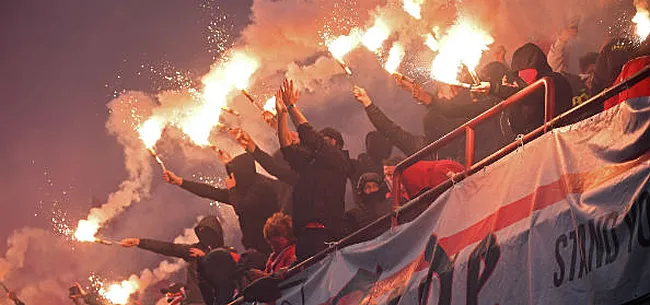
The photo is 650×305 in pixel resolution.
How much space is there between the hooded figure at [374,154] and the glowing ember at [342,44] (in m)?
0.90

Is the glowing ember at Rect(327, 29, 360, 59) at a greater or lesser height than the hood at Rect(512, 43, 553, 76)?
greater

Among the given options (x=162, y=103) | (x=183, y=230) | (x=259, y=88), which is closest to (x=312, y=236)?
(x=259, y=88)

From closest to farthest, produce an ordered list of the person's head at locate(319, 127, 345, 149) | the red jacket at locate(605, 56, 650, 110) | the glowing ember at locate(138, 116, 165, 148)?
the red jacket at locate(605, 56, 650, 110) < the person's head at locate(319, 127, 345, 149) < the glowing ember at locate(138, 116, 165, 148)

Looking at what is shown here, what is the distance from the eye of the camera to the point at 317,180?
9125 millimetres

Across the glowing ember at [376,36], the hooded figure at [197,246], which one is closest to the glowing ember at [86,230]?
the hooded figure at [197,246]

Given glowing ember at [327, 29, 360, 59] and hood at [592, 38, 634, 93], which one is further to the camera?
glowing ember at [327, 29, 360, 59]

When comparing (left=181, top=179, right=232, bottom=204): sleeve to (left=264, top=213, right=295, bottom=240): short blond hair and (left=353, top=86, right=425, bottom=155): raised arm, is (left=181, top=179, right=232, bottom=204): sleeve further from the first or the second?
(left=353, top=86, right=425, bottom=155): raised arm

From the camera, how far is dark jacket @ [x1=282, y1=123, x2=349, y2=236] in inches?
355

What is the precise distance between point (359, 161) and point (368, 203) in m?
1.08

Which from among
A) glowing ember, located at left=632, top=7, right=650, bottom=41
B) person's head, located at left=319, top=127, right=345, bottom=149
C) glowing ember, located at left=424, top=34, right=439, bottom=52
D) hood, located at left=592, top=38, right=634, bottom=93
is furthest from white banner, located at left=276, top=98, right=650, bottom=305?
glowing ember, located at left=632, top=7, right=650, bottom=41

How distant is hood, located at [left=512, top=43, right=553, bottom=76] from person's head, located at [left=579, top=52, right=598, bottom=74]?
4.02 ft

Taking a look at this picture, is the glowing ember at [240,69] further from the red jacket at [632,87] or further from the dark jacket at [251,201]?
the red jacket at [632,87]

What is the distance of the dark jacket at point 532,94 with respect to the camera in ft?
23.9

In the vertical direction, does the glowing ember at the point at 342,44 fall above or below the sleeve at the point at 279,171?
above
